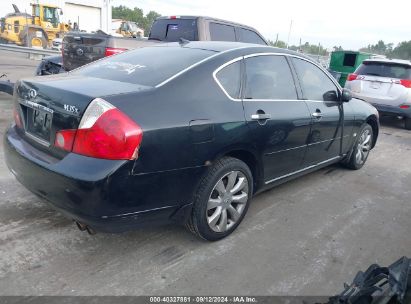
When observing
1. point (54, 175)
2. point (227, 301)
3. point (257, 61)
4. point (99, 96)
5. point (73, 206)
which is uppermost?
point (257, 61)

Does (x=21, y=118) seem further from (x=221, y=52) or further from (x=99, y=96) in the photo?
(x=221, y=52)

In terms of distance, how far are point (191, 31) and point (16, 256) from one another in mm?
5898

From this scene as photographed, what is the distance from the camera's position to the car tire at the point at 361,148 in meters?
5.30

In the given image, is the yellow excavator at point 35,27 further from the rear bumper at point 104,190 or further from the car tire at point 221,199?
the car tire at point 221,199

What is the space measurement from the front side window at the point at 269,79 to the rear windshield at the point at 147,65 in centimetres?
43

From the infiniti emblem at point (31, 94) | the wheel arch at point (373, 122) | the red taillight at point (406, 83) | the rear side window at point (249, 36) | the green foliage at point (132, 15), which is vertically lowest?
the wheel arch at point (373, 122)

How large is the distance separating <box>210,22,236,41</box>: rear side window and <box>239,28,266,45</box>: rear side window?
11.6 inches

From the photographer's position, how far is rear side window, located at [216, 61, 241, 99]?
3.08 meters

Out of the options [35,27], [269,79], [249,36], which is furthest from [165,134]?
[35,27]

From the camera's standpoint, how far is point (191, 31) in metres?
7.61

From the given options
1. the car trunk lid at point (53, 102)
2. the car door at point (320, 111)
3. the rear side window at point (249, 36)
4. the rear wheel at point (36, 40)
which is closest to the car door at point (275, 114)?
the car door at point (320, 111)

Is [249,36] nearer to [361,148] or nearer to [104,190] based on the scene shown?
[361,148]

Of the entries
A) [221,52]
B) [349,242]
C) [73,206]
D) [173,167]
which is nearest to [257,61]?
[221,52]

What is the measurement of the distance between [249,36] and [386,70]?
349 centimetres
